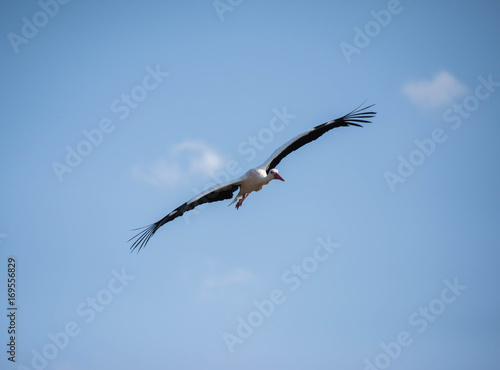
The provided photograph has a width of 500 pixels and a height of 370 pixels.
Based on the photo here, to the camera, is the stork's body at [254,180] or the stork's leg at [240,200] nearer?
the stork's body at [254,180]

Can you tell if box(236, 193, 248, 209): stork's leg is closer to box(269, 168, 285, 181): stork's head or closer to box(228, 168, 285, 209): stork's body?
box(228, 168, 285, 209): stork's body

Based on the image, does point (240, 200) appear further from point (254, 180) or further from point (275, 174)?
point (275, 174)

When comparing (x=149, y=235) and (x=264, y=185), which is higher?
(x=149, y=235)

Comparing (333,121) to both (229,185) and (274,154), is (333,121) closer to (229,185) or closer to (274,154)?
(274,154)

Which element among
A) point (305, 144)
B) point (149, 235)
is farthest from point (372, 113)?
point (149, 235)

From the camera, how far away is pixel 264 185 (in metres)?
18.3

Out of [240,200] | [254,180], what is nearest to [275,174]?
[254,180]

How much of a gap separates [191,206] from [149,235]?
1.63 meters

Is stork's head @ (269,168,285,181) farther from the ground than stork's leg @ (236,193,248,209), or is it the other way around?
stork's leg @ (236,193,248,209)

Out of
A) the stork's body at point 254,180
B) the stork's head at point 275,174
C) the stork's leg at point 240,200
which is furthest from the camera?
the stork's leg at point 240,200

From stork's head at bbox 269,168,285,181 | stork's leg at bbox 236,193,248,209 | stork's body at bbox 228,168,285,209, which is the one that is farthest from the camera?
stork's leg at bbox 236,193,248,209

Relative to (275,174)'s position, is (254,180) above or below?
above

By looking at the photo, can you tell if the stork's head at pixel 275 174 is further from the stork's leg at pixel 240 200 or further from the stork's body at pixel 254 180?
the stork's leg at pixel 240 200

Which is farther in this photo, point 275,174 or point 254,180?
point 275,174
